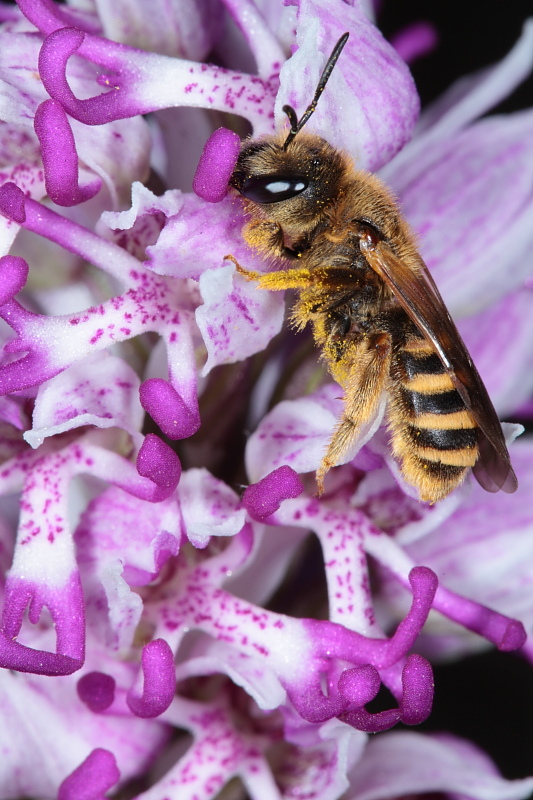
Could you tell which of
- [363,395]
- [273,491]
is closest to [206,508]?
[273,491]

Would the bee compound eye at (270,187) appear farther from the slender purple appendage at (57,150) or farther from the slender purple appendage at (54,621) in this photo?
the slender purple appendage at (54,621)

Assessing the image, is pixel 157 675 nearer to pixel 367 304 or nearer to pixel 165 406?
pixel 165 406

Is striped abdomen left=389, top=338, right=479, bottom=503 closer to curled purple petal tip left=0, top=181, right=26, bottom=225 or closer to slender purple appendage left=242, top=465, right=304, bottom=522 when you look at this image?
slender purple appendage left=242, top=465, right=304, bottom=522

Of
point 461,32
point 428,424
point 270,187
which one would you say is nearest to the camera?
point 270,187

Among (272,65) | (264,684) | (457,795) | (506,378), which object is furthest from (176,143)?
(457,795)

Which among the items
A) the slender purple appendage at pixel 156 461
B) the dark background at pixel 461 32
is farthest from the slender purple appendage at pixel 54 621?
the dark background at pixel 461 32

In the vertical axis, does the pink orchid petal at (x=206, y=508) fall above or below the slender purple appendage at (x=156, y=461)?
below

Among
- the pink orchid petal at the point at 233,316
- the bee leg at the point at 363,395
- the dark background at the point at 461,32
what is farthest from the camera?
the dark background at the point at 461,32
